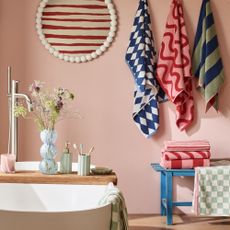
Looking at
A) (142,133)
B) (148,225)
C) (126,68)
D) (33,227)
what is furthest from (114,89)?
(33,227)

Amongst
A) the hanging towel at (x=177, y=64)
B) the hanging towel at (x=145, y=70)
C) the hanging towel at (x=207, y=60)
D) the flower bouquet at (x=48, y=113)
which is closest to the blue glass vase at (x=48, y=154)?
the flower bouquet at (x=48, y=113)

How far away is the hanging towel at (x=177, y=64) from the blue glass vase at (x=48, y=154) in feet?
5.28

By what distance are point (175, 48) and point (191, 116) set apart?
58 centimetres

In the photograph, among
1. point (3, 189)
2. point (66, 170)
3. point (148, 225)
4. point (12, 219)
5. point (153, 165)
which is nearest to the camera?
point (12, 219)

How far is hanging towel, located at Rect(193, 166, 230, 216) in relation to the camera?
327 cm

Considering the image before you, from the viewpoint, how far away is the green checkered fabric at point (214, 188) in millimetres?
3270

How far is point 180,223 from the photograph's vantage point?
11.3 ft

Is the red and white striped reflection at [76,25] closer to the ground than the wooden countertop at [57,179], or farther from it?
farther from it

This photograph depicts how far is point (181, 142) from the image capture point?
348cm

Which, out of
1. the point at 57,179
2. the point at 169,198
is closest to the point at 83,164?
the point at 57,179

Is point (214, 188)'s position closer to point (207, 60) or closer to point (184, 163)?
point (184, 163)

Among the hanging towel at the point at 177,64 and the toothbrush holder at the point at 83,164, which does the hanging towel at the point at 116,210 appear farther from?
the hanging towel at the point at 177,64

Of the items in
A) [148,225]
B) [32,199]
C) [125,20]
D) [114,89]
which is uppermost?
[125,20]

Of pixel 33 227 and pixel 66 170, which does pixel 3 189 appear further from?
pixel 33 227
